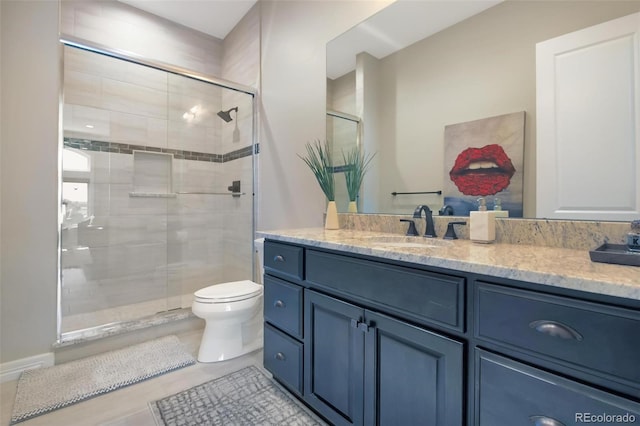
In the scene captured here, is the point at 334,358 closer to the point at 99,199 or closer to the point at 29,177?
the point at 29,177

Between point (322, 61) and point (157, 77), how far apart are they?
180 cm

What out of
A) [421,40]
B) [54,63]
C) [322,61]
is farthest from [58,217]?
[421,40]

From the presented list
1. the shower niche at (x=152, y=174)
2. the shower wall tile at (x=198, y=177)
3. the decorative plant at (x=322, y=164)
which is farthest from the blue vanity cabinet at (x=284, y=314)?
the shower niche at (x=152, y=174)

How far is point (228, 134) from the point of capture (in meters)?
3.07

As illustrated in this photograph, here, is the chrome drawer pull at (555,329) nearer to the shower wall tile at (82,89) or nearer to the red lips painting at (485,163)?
the red lips painting at (485,163)

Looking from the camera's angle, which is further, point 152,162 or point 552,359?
point 152,162

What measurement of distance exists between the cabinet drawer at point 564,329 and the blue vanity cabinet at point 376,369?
0.14m

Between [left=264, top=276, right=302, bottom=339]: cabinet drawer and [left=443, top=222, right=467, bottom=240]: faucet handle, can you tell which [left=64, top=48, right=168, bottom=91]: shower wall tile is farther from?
[left=443, top=222, right=467, bottom=240]: faucet handle

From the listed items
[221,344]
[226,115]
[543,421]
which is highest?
[226,115]

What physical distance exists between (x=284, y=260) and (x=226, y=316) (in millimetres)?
713

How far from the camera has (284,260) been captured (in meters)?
1.48

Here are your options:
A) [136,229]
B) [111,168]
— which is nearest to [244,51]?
[111,168]

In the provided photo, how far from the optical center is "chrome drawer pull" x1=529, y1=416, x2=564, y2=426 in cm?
67

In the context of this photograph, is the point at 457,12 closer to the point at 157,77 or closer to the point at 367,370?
the point at 367,370
